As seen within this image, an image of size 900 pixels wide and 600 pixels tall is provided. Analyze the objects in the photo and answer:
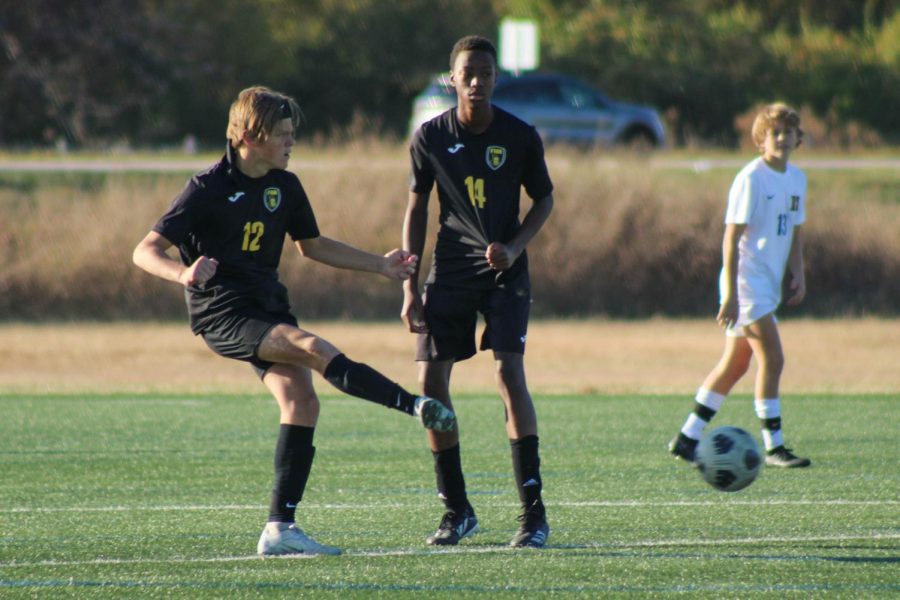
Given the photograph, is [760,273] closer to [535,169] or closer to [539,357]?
[535,169]

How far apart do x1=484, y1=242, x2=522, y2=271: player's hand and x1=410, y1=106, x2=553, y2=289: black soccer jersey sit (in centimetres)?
16

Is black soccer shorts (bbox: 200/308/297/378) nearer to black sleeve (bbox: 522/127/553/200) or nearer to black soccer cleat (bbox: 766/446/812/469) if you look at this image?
black sleeve (bbox: 522/127/553/200)

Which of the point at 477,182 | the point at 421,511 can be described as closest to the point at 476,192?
the point at 477,182

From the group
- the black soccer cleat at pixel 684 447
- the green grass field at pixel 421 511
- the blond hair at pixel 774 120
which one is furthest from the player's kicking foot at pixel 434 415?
the blond hair at pixel 774 120

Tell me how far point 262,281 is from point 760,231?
3.60m

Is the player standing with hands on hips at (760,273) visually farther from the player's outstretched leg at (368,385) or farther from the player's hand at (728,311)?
the player's outstretched leg at (368,385)

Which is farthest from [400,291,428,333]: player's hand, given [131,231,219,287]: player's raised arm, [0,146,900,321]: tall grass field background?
[0,146,900,321]: tall grass field background

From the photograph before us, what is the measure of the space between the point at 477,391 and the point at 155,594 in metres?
9.31

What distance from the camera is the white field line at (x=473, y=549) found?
5.82 meters

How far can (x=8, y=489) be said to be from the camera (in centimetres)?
810

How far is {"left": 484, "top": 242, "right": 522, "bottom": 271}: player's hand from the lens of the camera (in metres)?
6.12

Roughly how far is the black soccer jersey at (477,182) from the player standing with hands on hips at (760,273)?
8.12ft

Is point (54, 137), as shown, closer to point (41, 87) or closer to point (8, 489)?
point (41, 87)

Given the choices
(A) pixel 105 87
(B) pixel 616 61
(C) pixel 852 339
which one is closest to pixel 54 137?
(A) pixel 105 87
